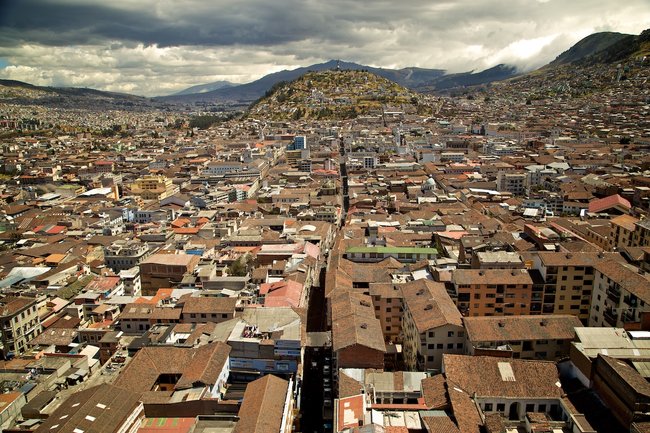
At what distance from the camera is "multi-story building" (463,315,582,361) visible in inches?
744

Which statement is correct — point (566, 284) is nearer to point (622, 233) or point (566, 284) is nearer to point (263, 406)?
point (622, 233)

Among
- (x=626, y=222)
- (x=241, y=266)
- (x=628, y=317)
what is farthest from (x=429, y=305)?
(x=626, y=222)

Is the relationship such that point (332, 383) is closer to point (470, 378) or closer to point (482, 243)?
point (470, 378)

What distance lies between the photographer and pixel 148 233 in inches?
1597

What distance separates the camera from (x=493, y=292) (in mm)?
23391

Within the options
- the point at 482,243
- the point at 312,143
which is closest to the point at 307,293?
the point at 482,243

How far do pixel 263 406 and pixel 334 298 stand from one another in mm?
8706

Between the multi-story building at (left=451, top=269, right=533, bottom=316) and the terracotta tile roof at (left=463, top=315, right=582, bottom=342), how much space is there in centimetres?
344

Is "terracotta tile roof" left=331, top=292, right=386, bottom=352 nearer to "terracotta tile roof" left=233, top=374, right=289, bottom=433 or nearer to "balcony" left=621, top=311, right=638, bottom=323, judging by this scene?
"terracotta tile roof" left=233, top=374, right=289, bottom=433

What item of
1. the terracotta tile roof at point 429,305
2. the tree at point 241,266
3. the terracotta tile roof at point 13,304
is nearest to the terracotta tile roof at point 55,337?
the terracotta tile roof at point 13,304

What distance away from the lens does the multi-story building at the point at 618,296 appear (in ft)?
65.0

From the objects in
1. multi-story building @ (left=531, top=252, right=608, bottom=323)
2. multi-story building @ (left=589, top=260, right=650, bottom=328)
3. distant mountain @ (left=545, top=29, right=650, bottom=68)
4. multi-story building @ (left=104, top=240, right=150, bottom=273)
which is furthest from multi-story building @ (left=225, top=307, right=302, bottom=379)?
distant mountain @ (left=545, top=29, right=650, bottom=68)

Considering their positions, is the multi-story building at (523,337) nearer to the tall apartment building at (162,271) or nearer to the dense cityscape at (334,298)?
the dense cityscape at (334,298)

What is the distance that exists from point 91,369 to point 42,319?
7.60 metres
